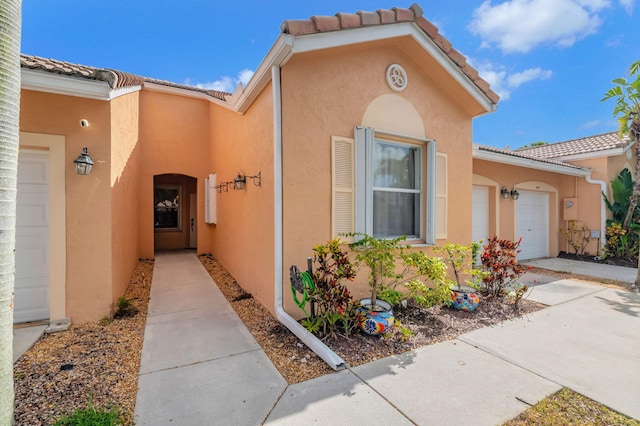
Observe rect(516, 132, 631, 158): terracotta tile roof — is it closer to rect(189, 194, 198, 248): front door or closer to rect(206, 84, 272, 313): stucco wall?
rect(206, 84, 272, 313): stucco wall

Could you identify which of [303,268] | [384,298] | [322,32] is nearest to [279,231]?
[303,268]

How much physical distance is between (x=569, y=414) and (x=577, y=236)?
1199cm

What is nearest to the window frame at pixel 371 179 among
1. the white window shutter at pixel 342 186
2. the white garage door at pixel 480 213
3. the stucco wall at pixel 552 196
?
the white window shutter at pixel 342 186

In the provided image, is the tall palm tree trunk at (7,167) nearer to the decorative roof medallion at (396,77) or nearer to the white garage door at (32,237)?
the white garage door at (32,237)

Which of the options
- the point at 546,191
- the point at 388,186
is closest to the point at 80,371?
the point at 388,186

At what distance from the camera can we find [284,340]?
407 centimetres

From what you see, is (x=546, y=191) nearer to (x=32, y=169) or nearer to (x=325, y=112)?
(x=325, y=112)

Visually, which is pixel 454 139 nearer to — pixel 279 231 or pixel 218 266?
pixel 279 231

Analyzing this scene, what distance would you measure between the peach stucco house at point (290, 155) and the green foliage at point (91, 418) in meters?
2.42

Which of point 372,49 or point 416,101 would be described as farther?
point 416,101

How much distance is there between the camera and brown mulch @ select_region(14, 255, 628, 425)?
2.78 m

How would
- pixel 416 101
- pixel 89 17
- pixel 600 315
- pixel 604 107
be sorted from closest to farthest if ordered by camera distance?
pixel 600 315 < pixel 416 101 < pixel 89 17 < pixel 604 107

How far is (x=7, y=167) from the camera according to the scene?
6.84 ft

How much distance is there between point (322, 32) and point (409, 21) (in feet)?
6.55
